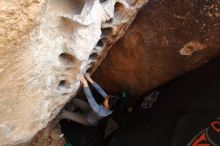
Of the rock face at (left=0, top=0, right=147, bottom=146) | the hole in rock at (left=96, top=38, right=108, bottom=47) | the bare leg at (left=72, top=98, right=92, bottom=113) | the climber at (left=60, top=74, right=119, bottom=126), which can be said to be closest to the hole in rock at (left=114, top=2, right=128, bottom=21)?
the rock face at (left=0, top=0, right=147, bottom=146)

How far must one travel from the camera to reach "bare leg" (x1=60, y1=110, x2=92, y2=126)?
1.64 metres

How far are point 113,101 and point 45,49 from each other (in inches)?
23.1

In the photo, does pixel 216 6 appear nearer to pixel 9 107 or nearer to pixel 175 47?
pixel 175 47

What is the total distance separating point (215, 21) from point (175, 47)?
186 mm

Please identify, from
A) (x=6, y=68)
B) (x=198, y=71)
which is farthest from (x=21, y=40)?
(x=198, y=71)

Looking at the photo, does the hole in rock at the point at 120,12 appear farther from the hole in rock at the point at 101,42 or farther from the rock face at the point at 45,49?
the hole in rock at the point at 101,42

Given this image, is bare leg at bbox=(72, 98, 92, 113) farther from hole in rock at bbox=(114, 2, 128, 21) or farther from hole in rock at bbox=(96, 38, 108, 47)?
hole in rock at bbox=(114, 2, 128, 21)

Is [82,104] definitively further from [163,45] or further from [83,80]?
[163,45]

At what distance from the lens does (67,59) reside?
122 centimetres

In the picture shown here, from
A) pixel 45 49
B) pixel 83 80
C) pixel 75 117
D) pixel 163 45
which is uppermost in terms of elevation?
pixel 45 49

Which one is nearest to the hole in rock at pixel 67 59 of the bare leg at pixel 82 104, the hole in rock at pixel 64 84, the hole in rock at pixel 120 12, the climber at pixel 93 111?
the hole in rock at pixel 64 84

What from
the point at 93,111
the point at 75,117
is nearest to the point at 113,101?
the point at 93,111

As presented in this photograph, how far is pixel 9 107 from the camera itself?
111 cm

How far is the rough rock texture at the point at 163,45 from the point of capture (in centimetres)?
126
